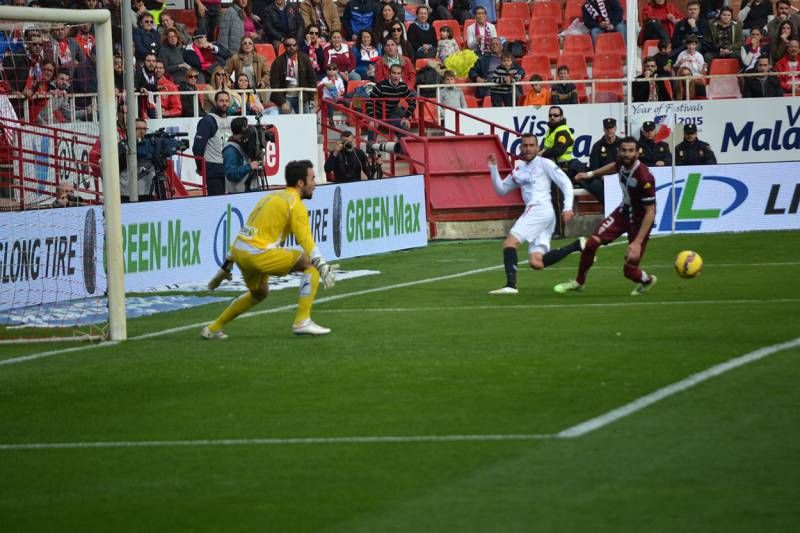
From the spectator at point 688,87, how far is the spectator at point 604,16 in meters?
2.28

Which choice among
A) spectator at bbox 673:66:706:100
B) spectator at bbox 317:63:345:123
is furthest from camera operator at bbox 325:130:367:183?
spectator at bbox 673:66:706:100

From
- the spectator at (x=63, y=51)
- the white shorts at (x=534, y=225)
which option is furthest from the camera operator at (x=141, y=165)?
the white shorts at (x=534, y=225)

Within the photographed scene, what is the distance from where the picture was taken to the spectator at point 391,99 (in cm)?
3038

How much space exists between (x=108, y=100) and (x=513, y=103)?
17919 millimetres

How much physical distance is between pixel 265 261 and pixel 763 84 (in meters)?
19.8

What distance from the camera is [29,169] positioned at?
67.4 feet

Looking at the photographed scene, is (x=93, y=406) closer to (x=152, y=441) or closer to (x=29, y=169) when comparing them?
(x=152, y=441)

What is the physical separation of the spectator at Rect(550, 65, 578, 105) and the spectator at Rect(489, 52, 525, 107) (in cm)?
85

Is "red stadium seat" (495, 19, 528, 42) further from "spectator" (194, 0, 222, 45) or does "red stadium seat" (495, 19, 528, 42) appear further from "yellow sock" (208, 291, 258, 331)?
"yellow sock" (208, 291, 258, 331)

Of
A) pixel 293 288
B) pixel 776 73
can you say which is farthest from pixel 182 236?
pixel 776 73

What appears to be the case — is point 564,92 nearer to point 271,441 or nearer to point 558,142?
point 558,142

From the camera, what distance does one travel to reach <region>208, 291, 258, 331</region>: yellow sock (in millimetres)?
14453

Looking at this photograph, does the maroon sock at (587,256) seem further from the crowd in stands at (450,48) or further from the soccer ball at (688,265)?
the crowd in stands at (450,48)

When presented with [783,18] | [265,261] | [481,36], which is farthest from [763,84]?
→ [265,261]
